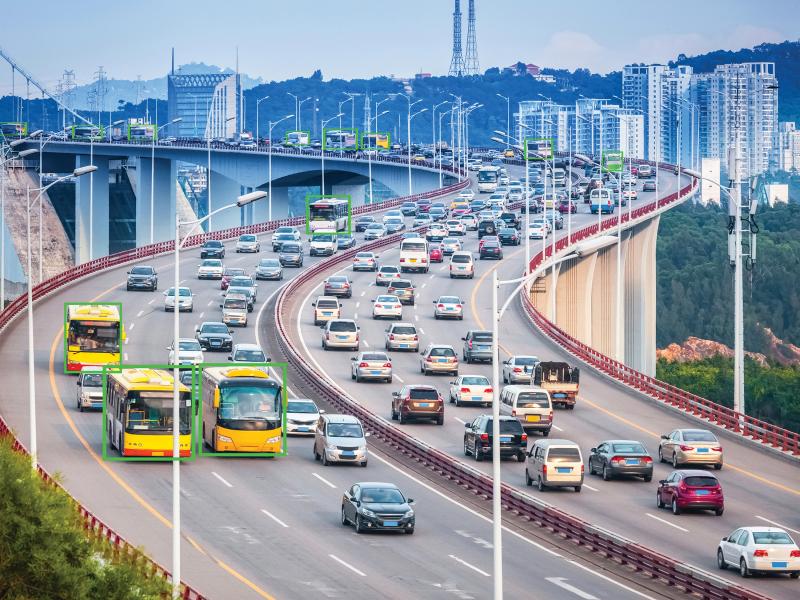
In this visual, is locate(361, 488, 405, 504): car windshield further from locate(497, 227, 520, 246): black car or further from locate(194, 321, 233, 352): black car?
locate(497, 227, 520, 246): black car

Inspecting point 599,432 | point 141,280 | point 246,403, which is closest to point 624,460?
point 599,432

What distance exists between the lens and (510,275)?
108 meters

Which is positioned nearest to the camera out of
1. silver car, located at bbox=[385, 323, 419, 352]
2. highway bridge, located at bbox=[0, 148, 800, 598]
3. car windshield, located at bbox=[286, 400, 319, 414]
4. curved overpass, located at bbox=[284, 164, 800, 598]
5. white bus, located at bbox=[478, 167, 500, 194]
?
highway bridge, located at bbox=[0, 148, 800, 598]

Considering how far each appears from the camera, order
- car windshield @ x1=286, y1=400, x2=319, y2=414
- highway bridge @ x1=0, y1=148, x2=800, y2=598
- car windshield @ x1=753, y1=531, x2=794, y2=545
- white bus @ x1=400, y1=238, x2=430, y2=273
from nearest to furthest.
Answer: highway bridge @ x1=0, y1=148, x2=800, y2=598 < car windshield @ x1=753, y1=531, x2=794, y2=545 < car windshield @ x1=286, y1=400, x2=319, y2=414 < white bus @ x1=400, y1=238, x2=430, y2=273

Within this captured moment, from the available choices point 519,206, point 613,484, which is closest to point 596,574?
point 613,484

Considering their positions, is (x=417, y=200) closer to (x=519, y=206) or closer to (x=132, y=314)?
(x=519, y=206)

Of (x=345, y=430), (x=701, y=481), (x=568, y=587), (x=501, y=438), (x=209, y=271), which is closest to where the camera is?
(x=568, y=587)

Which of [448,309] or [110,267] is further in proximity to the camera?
[110,267]

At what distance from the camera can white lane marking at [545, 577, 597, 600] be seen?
1501 inches

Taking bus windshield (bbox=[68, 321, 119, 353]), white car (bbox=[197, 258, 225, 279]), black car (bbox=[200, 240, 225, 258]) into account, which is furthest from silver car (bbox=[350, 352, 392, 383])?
black car (bbox=[200, 240, 225, 258])

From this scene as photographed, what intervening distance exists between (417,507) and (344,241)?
261 feet

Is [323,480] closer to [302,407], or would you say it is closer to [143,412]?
[143,412]

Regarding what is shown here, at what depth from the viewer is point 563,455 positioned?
51250 mm

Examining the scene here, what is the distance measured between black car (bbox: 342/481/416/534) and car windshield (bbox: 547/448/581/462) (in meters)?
7.22
